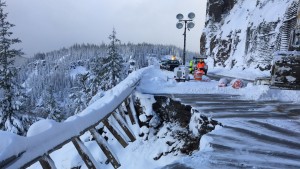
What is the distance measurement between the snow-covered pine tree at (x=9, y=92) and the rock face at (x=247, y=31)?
21.4 metres

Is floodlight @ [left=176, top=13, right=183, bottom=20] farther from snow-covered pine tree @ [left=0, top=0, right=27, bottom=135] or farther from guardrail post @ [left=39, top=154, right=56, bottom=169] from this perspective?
guardrail post @ [left=39, top=154, right=56, bottom=169]

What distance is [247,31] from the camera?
34.2 m

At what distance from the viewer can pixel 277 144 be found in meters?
5.36

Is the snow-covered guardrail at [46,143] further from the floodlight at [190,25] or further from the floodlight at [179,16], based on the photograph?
the floodlight at [190,25]

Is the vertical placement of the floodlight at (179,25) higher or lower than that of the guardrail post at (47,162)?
higher

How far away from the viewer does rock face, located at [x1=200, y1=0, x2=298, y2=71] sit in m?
26.8

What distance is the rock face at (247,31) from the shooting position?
87.9ft

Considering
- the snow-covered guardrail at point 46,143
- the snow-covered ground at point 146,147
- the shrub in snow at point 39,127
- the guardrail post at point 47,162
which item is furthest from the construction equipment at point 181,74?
the guardrail post at point 47,162

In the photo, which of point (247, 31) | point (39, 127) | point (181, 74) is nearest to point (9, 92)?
point (181, 74)

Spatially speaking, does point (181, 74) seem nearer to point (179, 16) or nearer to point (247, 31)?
point (179, 16)

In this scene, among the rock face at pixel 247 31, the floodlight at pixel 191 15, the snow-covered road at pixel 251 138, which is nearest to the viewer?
the snow-covered road at pixel 251 138

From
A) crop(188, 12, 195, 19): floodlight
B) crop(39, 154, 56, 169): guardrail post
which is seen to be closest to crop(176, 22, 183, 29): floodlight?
crop(188, 12, 195, 19): floodlight

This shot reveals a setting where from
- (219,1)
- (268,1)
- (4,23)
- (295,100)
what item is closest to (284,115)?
(295,100)

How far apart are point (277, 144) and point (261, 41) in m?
27.1
